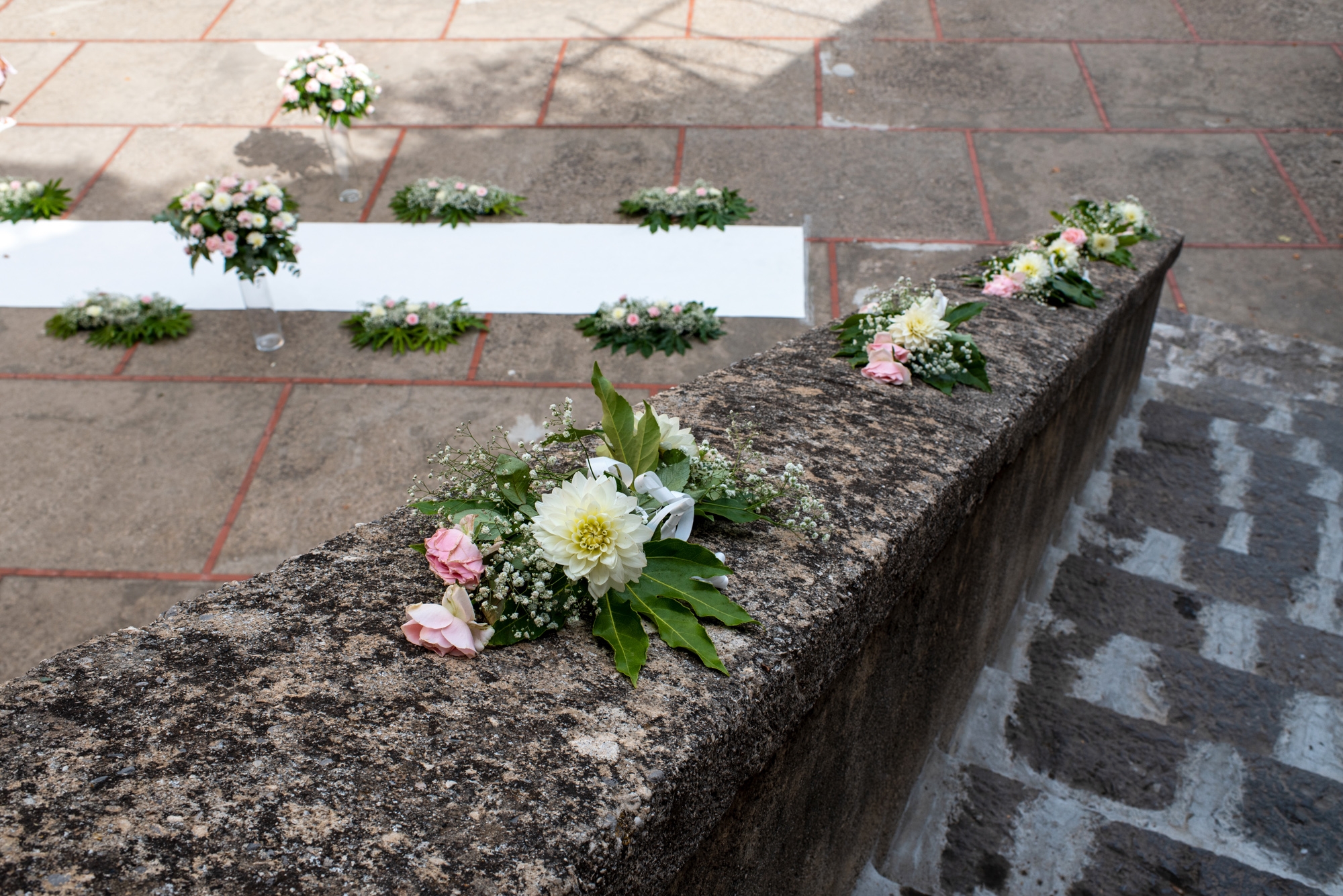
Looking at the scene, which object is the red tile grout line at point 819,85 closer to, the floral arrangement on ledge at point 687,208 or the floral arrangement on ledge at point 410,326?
the floral arrangement on ledge at point 687,208

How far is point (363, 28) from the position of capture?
26.3 feet

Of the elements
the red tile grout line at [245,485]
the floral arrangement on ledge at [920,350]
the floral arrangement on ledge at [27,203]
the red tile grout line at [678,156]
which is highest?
the floral arrangement on ledge at [920,350]

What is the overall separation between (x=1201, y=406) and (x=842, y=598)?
13.0ft

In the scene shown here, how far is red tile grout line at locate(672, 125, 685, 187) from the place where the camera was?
6352 mm

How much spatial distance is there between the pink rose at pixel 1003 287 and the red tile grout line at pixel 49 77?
754 centimetres

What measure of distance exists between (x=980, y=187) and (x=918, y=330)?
468 cm

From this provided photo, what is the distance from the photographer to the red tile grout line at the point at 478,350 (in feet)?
15.9

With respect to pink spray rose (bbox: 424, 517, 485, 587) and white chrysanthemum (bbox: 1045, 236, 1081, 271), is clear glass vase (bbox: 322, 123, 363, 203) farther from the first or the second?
pink spray rose (bbox: 424, 517, 485, 587)

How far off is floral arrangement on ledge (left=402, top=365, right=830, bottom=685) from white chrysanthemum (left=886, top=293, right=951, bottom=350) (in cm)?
73

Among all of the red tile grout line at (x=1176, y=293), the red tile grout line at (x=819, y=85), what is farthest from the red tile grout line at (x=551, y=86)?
the red tile grout line at (x=1176, y=293)

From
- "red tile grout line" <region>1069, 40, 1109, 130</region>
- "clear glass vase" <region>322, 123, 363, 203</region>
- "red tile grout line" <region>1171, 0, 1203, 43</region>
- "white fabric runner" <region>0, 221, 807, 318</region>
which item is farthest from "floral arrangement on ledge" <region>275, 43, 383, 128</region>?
"red tile grout line" <region>1171, 0, 1203, 43</region>

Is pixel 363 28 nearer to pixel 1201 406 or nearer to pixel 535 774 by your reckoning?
pixel 1201 406

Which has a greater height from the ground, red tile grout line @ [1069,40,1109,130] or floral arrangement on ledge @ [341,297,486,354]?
red tile grout line @ [1069,40,1109,130]

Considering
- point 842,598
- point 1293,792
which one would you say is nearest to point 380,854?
point 842,598
